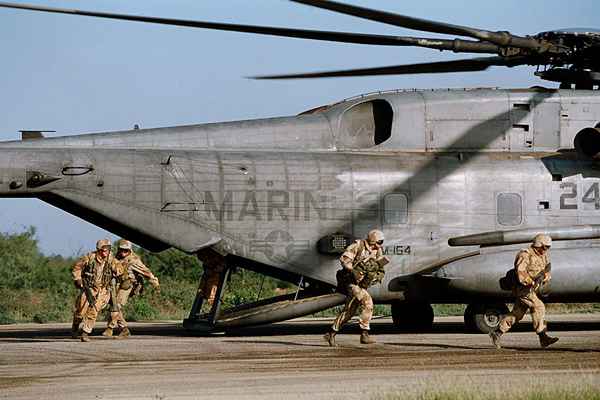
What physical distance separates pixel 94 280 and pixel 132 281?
797mm

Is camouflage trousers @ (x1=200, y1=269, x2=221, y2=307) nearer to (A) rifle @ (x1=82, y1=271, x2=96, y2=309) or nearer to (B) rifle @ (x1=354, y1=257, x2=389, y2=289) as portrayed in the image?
(A) rifle @ (x1=82, y1=271, x2=96, y2=309)

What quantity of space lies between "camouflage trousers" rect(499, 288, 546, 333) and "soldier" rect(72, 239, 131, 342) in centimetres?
639

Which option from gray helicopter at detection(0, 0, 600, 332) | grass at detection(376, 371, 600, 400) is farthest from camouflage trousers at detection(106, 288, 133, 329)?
grass at detection(376, 371, 600, 400)

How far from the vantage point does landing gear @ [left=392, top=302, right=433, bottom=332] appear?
18891 millimetres

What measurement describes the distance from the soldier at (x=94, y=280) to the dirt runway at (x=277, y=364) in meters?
0.53

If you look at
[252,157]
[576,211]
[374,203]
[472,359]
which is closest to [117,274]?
[252,157]

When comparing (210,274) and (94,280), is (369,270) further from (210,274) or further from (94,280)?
(94,280)

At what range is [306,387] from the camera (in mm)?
10617

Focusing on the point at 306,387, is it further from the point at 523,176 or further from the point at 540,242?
the point at 523,176

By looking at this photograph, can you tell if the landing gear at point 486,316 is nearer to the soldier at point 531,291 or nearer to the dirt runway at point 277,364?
the dirt runway at point 277,364

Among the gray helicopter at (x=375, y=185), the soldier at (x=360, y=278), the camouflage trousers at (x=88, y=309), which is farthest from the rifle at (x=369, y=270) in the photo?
the camouflage trousers at (x=88, y=309)

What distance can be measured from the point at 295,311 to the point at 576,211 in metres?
5.13

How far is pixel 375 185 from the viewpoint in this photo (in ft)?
57.1

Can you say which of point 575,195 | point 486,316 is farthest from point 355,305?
point 575,195
